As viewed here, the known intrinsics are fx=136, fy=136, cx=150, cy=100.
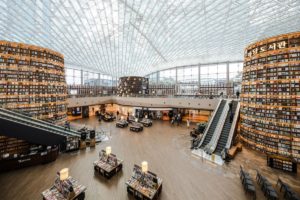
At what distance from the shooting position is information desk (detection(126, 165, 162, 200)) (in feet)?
18.5

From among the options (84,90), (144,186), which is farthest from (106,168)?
(84,90)

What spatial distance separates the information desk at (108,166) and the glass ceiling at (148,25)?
15.0 m

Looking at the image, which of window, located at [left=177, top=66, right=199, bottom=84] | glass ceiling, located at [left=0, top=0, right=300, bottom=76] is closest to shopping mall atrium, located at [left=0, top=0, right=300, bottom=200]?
glass ceiling, located at [left=0, top=0, right=300, bottom=76]

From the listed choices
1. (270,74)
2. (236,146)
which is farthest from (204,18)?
(236,146)

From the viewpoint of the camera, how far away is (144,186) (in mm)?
6000

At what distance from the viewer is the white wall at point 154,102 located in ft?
60.9

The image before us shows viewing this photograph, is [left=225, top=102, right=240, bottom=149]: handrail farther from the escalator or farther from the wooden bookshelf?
the wooden bookshelf

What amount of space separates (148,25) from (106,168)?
60.7 ft

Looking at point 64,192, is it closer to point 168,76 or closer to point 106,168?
point 106,168

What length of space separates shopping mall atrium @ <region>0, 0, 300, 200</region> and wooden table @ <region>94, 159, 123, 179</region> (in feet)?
0.23

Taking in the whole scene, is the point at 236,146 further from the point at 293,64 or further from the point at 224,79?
the point at 224,79

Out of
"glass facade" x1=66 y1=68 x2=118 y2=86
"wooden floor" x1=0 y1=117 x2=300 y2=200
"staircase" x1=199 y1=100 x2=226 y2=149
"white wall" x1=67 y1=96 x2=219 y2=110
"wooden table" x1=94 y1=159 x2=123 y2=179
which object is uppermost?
"glass facade" x1=66 y1=68 x2=118 y2=86

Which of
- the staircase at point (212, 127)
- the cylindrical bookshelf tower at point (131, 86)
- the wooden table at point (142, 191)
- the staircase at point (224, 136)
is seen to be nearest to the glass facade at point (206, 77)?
→ the cylindrical bookshelf tower at point (131, 86)

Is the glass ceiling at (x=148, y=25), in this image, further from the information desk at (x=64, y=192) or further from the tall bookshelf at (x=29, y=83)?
the information desk at (x=64, y=192)
